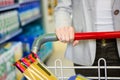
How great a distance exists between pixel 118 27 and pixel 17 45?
5.62 ft

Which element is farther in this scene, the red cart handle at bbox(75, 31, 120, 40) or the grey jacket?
the grey jacket

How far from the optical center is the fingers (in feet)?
3.15

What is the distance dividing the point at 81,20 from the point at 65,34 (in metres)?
0.26

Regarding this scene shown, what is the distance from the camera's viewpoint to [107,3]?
45.5 inches

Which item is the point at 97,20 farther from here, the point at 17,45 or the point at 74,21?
the point at 17,45

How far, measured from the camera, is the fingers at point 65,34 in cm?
96

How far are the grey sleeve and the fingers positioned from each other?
6 cm

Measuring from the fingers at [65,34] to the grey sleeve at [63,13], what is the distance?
6 cm

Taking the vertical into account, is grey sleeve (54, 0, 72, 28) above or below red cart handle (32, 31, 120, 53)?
above

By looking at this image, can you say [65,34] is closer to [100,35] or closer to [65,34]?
[65,34]

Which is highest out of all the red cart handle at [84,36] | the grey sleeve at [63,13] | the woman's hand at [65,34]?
the grey sleeve at [63,13]

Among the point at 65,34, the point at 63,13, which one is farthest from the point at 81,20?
the point at 65,34

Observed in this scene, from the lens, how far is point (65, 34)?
0.97 meters

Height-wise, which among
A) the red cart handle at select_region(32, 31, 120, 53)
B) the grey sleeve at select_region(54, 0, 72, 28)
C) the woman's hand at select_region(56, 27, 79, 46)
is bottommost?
the red cart handle at select_region(32, 31, 120, 53)
